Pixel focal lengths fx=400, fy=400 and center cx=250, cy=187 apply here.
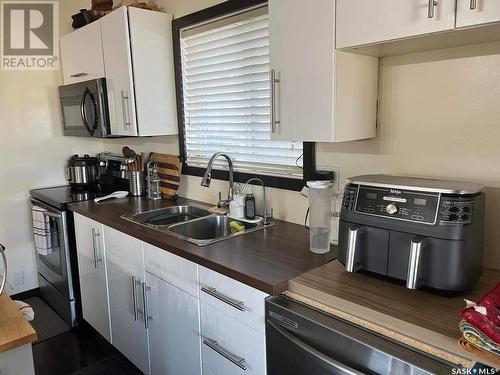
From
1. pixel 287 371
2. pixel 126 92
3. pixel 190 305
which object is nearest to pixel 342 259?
pixel 287 371

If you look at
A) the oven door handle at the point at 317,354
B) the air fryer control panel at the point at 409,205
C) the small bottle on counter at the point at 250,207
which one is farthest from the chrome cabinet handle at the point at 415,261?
the small bottle on counter at the point at 250,207

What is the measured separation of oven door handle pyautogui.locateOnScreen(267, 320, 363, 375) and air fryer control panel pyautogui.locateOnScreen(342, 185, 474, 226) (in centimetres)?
45

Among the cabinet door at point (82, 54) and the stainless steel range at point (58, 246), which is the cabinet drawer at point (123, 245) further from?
the cabinet door at point (82, 54)

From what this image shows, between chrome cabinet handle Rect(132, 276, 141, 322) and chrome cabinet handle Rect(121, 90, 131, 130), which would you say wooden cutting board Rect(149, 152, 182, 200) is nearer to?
chrome cabinet handle Rect(121, 90, 131, 130)

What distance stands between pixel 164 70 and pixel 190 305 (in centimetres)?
157

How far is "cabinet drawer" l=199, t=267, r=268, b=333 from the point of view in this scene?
53.8 inches

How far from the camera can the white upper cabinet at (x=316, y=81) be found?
1403 millimetres

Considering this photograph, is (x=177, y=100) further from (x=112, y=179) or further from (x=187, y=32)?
(x=112, y=179)

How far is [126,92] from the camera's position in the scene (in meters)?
2.48

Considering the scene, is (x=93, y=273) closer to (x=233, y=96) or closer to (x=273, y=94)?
(x=233, y=96)

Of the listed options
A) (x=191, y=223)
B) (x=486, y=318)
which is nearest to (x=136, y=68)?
(x=191, y=223)

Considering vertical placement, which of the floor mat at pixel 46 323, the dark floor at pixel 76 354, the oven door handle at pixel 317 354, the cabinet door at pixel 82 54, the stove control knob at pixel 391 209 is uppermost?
the cabinet door at pixel 82 54

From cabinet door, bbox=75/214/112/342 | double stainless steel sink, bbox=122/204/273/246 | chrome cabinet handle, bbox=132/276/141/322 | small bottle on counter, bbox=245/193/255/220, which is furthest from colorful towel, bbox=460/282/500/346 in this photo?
cabinet door, bbox=75/214/112/342

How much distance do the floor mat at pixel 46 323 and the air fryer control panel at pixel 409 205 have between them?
240cm
